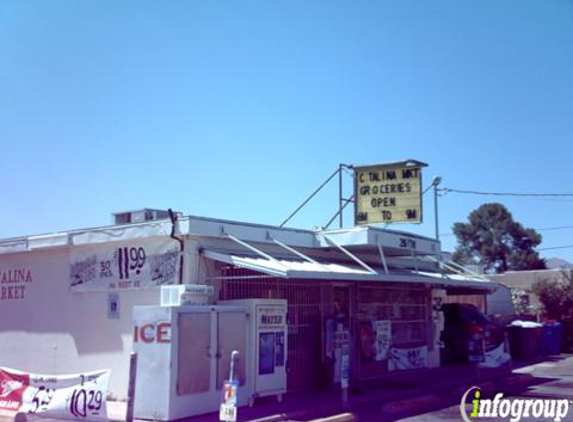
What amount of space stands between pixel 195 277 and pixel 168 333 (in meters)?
2.02

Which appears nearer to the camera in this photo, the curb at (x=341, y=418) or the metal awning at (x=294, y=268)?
the curb at (x=341, y=418)

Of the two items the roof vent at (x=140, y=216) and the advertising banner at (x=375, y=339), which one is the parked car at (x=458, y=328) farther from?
the roof vent at (x=140, y=216)

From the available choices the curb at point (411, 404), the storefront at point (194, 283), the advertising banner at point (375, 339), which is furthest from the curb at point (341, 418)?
the advertising banner at point (375, 339)

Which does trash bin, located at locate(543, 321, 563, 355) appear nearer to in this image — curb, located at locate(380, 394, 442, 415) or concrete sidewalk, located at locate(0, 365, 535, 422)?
concrete sidewalk, located at locate(0, 365, 535, 422)

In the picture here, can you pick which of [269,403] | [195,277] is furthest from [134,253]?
[269,403]

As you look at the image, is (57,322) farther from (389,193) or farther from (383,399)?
→ (389,193)

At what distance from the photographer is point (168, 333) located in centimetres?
1173

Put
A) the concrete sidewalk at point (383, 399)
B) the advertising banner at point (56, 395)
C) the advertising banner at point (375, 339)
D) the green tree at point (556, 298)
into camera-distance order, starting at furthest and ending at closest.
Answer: the green tree at point (556, 298)
the advertising banner at point (375, 339)
the concrete sidewalk at point (383, 399)
the advertising banner at point (56, 395)

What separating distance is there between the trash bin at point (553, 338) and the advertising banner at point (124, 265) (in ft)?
57.5

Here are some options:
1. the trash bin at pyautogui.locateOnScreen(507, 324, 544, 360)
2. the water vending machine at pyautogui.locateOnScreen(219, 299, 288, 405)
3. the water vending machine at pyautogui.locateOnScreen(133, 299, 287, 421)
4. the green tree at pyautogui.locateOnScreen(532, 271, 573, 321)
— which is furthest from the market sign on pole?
the green tree at pyautogui.locateOnScreen(532, 271, 573, 321)

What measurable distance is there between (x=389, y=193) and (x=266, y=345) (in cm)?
635

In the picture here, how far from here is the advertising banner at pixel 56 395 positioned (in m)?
10.9

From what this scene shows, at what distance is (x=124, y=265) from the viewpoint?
47.8 ft

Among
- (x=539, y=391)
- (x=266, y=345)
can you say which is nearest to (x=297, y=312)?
(x=266, y=345)
